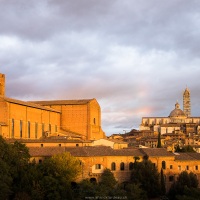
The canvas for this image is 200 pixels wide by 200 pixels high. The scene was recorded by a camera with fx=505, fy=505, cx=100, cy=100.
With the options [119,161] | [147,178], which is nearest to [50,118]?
[119,161]

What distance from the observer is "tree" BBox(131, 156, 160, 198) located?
38750 mm

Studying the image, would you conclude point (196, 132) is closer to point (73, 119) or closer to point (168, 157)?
point (73, 119)

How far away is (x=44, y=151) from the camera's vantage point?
43.2 meters

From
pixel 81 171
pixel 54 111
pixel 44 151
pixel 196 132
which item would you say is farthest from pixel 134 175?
pixel 196 132

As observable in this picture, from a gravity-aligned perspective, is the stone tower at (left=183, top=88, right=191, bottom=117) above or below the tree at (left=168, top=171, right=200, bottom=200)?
above

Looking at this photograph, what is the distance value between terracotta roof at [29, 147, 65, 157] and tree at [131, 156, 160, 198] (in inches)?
269

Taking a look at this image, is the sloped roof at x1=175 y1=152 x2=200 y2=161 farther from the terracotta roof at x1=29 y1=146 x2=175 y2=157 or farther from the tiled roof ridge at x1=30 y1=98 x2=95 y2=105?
the tiled roof ridge at x1=30 y1=98 x2=95 y2=105

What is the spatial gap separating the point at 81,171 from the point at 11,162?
5.72m

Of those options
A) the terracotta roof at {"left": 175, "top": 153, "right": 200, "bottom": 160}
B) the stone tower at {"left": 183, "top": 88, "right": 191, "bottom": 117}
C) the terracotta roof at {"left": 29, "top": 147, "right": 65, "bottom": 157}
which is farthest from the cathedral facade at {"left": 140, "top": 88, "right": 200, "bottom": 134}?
the terracotta roof at {"left": 29, "top": 147, "right": 65, "bottom": 157}

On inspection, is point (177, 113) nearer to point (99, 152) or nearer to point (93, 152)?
point (99, 152)

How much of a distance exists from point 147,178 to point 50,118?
21206 mm

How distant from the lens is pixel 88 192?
113ft

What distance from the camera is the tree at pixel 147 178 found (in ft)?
127

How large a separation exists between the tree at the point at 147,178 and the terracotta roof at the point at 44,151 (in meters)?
6.84
